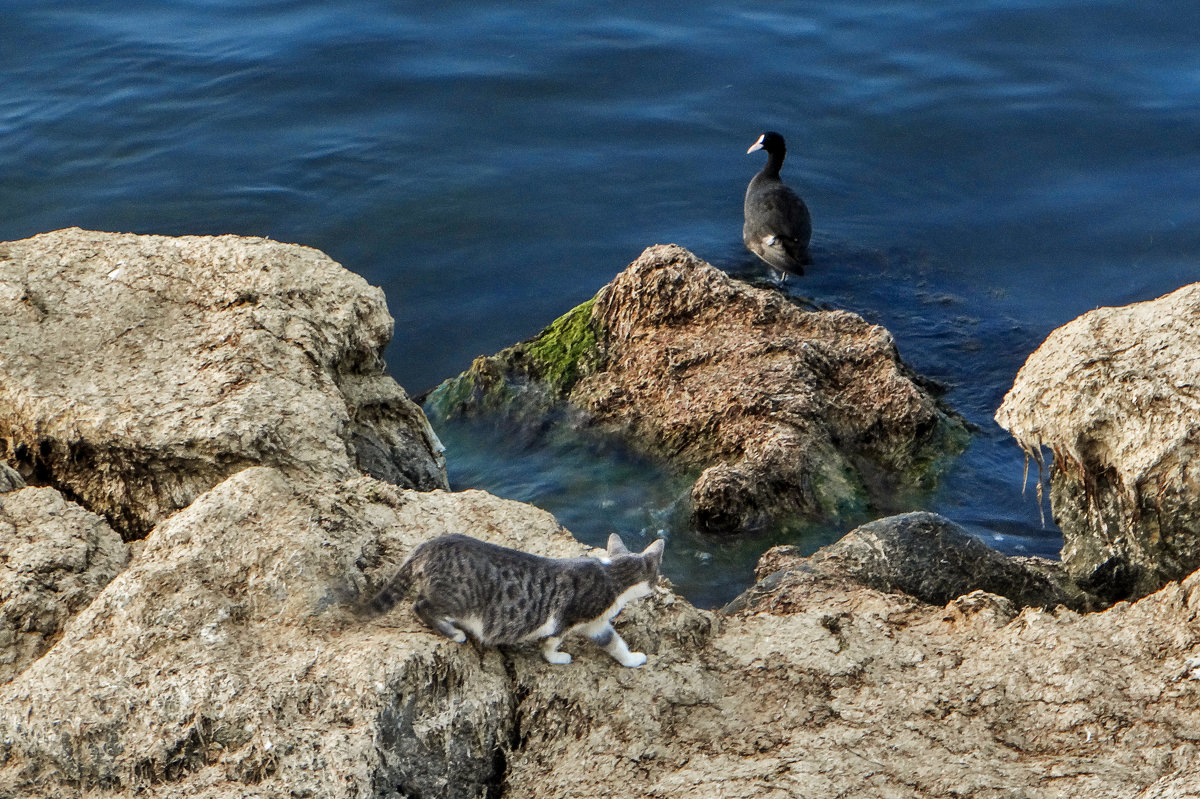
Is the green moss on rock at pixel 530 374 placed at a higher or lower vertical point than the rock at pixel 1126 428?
lower

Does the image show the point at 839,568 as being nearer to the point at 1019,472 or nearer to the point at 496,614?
the point at 496,614

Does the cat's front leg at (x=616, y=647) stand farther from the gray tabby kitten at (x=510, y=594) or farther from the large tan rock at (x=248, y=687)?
the large tan rock at (x=248, y=687)

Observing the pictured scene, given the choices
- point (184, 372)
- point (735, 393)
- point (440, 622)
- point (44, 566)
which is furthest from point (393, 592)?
point (735, 393)

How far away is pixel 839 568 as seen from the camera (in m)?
7.01

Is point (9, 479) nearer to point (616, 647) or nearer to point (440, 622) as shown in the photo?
point (440, 622)

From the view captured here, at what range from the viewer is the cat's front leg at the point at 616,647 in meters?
5.17

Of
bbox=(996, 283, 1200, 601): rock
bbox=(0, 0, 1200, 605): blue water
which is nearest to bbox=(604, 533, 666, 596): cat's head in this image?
bbox=(996, 283, 1200, 601): rock

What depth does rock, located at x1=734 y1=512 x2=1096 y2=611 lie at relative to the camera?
278 inches

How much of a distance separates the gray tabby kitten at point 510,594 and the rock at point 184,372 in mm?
1557

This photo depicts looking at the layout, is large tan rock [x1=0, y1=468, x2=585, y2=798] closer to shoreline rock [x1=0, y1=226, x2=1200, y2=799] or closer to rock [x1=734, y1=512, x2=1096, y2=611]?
shoreline rock [x1=0, y1=226, x2=1200, y2=799]

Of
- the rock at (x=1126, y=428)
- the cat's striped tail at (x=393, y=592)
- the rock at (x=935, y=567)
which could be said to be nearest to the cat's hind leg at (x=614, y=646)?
the cat's striped tail at (x=393, y=592)

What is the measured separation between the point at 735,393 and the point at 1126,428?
344 centimetres

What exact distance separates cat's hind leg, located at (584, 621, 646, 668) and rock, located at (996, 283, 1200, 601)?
301 cm

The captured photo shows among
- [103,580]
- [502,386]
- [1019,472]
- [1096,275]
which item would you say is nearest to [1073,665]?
[103,580]
